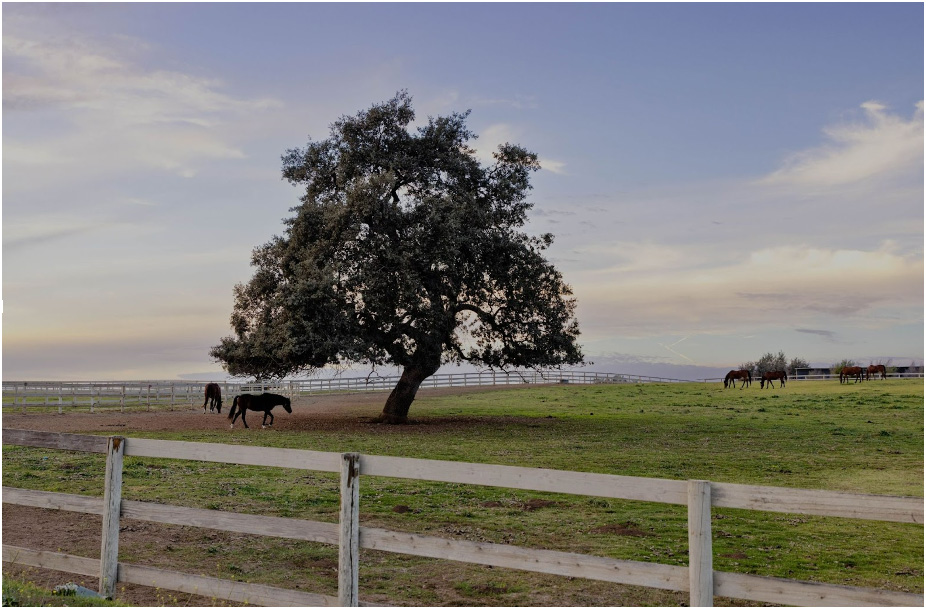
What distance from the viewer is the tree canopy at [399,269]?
30.9 metres

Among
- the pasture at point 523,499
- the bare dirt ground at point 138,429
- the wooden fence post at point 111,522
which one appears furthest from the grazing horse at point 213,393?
the wooden fence post at point 111,522

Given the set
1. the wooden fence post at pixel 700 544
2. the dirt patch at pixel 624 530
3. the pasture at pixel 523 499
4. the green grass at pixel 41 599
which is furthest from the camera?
the dirt patch at pixel 624 530

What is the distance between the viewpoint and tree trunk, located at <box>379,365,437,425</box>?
112 ft

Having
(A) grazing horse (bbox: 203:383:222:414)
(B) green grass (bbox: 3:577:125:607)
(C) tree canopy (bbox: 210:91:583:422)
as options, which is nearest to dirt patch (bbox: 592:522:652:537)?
(B) green grass (bbox: 3:577:125:607)

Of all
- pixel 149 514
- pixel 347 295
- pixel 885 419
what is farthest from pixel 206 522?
pixel 885 419

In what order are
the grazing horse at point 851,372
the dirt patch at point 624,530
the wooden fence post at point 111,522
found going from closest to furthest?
the wooden fence post at point 111,522 → the dirt patch at point 624,530 → the grazing horse at point 851,372

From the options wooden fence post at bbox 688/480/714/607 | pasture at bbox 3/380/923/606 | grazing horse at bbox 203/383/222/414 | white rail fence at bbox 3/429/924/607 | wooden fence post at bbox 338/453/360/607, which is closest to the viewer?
white rail fence at bbox 3/429/924/607

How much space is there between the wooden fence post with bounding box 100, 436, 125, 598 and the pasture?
221 centimetres

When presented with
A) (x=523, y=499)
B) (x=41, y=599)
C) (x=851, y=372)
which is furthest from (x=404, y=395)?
(x=851, y=372)

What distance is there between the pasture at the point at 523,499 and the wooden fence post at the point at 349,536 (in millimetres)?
2126

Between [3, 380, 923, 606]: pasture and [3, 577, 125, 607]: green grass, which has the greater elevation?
[3, 577, 125, 607]: green grass

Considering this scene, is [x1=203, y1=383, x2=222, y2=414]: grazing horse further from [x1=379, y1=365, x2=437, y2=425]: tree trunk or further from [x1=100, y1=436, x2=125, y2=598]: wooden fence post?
[x1=100, y1=436, x2=125, y2=598]: wooden fence post

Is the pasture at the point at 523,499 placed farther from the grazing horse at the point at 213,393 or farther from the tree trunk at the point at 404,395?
the grazing horse at the point at 213,393

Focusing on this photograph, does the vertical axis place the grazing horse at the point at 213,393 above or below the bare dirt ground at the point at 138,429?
above
